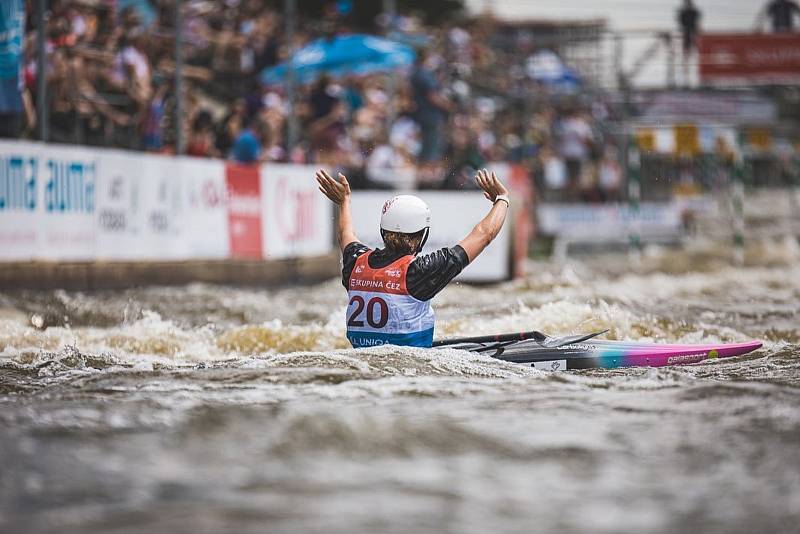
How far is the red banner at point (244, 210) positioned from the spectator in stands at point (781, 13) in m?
16.0

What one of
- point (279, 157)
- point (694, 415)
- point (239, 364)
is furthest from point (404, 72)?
point (694, 415)

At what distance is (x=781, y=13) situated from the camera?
29172 millimetres

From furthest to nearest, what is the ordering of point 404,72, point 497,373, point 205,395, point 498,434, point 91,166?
point 404,72, point 91,166, point 497,373, point 205,395, point 498,434

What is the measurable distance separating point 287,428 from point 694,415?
1968mm

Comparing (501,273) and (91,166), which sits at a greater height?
(91,166)

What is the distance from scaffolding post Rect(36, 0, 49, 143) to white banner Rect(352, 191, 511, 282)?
6.24 m

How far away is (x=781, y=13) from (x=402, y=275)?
77.0ft

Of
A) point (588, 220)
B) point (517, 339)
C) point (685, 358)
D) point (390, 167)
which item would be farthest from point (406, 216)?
point (588, 220)

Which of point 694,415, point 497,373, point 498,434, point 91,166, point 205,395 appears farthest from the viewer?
point 91,166

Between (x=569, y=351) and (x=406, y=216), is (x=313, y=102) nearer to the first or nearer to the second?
(x=569, y=351)

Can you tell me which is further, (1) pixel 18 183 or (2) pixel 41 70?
(2) pixel 41 70

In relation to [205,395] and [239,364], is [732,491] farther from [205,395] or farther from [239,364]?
[239,364]

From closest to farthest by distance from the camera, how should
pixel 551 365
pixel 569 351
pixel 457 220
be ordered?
pixel 551 365 < pixel 569 351 < pixel 457 220

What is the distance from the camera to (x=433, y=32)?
1069 inches
